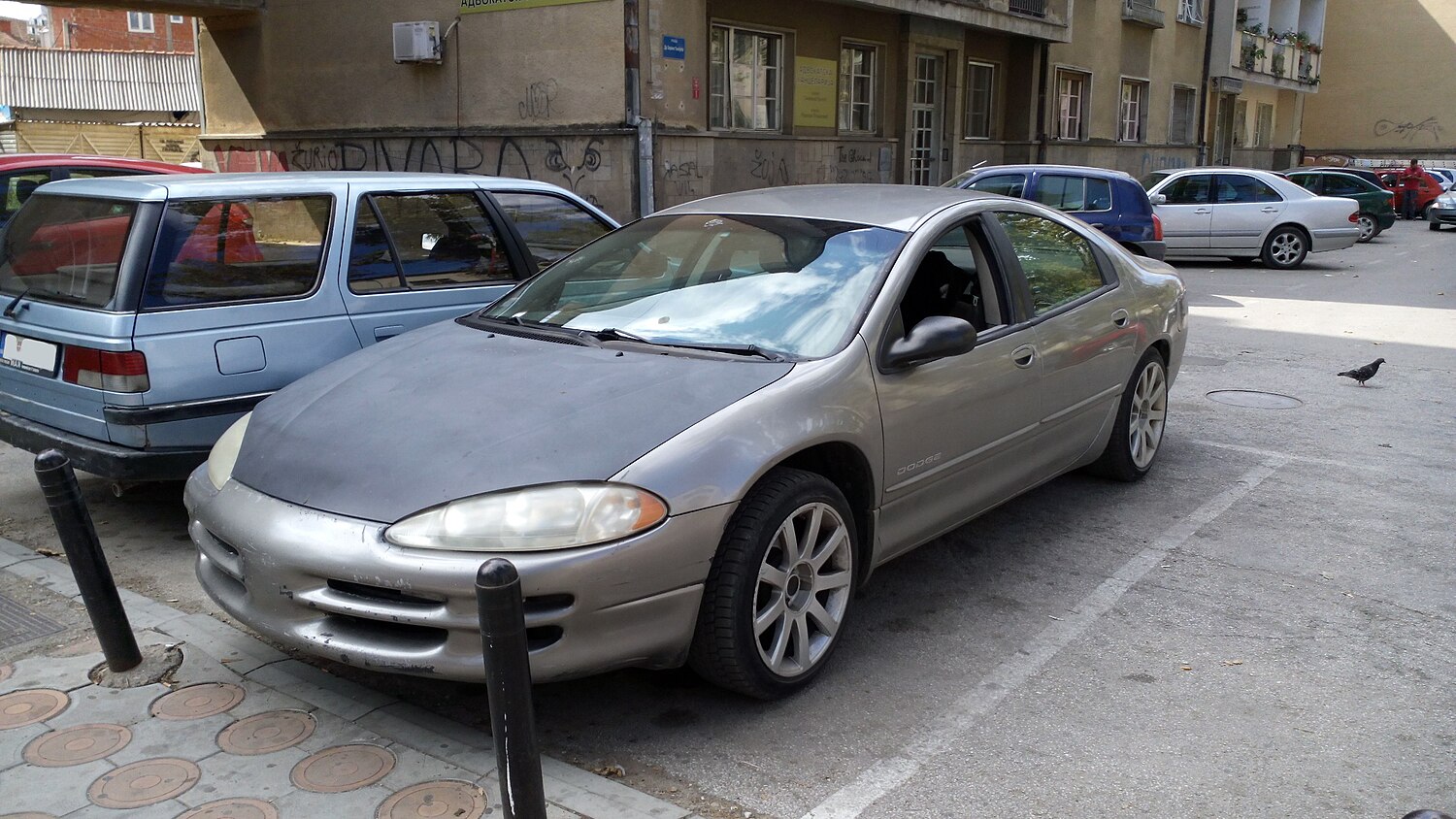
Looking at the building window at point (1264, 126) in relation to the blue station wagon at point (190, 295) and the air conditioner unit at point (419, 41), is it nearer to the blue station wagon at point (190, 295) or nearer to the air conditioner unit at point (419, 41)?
the air conditioner unit at point (419, 41)

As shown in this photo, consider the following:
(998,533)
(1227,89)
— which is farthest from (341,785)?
(1227,89)

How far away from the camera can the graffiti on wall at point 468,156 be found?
15297mm

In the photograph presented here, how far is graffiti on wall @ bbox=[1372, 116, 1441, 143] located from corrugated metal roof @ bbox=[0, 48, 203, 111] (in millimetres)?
42186

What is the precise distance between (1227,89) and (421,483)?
36.6 metres

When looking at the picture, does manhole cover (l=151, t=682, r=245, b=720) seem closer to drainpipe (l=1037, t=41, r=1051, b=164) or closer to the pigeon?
the pigeon

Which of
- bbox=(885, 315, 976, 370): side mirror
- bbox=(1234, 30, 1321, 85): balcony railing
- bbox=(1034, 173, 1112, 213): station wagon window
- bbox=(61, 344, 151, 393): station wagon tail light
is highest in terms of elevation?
bbox=(1234, 30, 1321, 85): balcony railing

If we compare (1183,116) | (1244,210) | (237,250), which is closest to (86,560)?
(237,250)

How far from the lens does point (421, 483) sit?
3234 mm

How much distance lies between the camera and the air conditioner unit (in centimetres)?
1612

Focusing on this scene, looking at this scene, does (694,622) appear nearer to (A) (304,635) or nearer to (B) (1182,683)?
(A) (304,635)

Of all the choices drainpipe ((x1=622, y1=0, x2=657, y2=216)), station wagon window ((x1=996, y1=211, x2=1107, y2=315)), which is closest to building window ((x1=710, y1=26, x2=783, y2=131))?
drainpipe ((x1=622, y1=0, x2=657, y2=216))

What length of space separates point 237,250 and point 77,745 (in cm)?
240

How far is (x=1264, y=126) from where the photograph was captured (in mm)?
41938

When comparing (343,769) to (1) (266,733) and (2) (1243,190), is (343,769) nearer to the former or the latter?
(1) (266,733)
